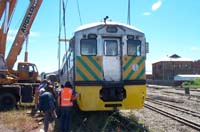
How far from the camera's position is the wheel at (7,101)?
792 inches

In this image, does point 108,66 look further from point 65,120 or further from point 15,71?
point 15,71

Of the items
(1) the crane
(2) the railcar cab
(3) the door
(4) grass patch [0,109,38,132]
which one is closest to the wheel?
(1) the crane

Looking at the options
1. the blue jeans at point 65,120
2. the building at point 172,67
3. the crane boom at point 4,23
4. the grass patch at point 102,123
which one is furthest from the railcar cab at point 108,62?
the building at point 172,67

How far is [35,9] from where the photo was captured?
23906 millimetres

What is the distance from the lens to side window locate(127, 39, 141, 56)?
46.2 ft

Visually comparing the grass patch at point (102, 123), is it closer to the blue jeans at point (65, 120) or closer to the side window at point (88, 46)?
the blue jeans at point (65, 120)

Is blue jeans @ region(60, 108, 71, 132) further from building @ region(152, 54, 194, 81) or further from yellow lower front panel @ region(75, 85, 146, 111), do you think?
building @ region(152, 54, 194, 81)

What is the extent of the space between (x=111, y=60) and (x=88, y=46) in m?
0.97

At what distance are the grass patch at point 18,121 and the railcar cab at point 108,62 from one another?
2144 mm

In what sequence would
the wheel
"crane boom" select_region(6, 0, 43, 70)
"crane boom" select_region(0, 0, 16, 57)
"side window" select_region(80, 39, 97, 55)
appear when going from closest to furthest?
"side window" select_region(80, 39, 97, 55) < the wheel < "crane boom" select_region(0, 0, 16, 57) < "crane boom" select_region(6, 0, 43, 70)

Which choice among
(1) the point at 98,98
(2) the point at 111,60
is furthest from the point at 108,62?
(1) the point at 98,98

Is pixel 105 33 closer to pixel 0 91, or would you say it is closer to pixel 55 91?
pixel 55 91

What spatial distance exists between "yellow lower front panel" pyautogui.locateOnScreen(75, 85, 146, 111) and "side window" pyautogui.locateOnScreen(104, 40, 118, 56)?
1.29 m

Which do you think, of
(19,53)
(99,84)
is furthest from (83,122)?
(19,53)
